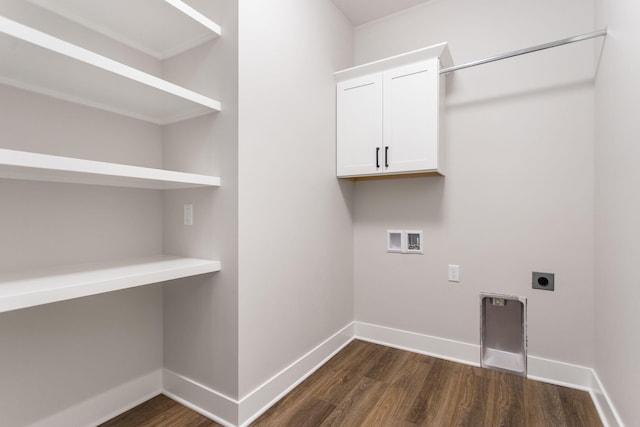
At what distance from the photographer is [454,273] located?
90.7 inches

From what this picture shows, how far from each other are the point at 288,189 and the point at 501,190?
152 centimetres

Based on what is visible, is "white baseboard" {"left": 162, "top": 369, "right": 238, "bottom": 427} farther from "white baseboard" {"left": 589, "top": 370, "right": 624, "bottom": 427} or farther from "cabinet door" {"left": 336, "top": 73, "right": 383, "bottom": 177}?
"white baseboard" {"left": 589, "top": 370, "right": 624, "bottom": 427}

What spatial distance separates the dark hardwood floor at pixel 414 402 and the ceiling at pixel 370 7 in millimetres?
2825

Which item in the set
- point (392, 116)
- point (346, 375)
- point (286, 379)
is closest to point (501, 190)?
point (392, 116)

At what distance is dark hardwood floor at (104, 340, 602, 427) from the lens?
1.61 metres

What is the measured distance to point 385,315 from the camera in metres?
2.58

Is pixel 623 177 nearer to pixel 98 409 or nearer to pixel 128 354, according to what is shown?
pixel 128 354

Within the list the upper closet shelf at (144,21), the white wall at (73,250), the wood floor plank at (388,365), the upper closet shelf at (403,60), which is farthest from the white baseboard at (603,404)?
the upper closet shelf at (144,21)

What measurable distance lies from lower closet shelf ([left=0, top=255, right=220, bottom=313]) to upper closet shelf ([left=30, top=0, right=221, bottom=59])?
48.4 inches

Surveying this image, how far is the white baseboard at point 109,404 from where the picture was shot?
4.86ft

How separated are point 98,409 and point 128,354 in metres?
0.28

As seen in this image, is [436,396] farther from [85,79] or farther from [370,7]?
[370,7]

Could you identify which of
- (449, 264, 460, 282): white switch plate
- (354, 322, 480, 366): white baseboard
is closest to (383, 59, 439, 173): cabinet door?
(449, 264, 460, 282): white switch plate

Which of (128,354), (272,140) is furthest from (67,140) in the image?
(128,354)
